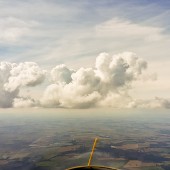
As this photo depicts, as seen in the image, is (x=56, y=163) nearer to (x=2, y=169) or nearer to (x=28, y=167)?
(x=28, y=167)

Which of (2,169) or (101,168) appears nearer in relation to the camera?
(101,168)

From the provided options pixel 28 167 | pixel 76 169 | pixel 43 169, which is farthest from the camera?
pixel 28 167

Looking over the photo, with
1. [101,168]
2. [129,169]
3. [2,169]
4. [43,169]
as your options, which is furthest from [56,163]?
[101,168]

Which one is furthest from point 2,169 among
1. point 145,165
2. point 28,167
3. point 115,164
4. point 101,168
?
point 101,168

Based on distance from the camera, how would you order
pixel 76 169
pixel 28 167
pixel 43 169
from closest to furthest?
1. pixel 76 169
2. pixel 43 169
3. pixel 28 167

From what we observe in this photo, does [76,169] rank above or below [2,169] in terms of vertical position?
above

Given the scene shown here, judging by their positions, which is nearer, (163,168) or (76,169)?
(76,169)

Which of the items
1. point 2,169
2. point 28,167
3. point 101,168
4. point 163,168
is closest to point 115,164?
point 163,168

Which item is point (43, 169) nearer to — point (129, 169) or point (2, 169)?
point (2, 169)

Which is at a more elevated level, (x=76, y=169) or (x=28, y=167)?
(x=76, y=169)
